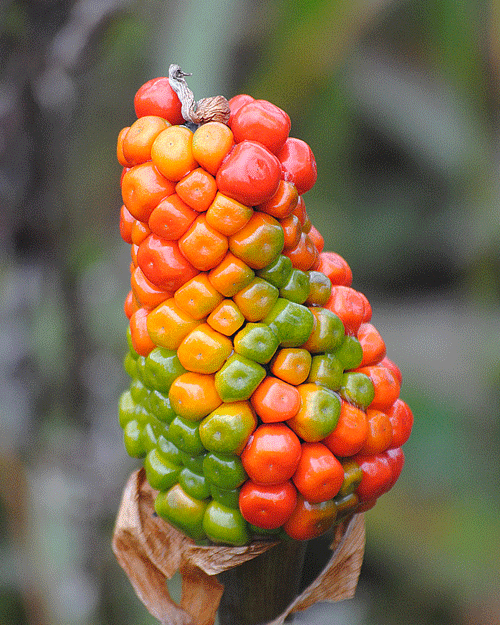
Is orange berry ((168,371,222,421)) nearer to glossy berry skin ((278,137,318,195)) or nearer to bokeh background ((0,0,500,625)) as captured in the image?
glossy berry skin ((278,137,318,195))

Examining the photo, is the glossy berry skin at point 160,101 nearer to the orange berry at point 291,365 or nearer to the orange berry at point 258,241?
the orange berry at point 258,241

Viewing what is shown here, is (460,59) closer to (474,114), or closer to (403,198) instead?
(474,114)

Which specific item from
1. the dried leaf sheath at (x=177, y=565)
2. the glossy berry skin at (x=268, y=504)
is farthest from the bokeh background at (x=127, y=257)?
the glossy berry skin at (x=268, y=504)

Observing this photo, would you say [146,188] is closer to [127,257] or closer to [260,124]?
[260,124]

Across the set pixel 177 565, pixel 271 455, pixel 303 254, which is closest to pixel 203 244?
pixel 303 254

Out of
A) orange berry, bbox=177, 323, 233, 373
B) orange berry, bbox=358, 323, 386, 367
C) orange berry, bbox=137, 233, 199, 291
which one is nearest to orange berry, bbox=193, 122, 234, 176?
orange berry, bbox=137, 233, 199, 291

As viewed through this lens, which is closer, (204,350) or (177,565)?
(204,350)
